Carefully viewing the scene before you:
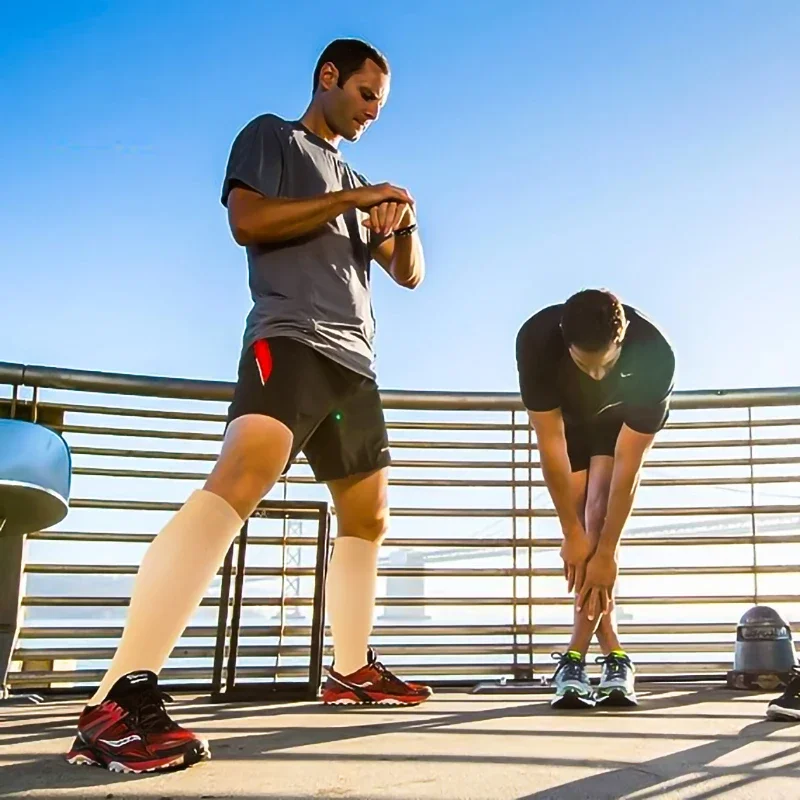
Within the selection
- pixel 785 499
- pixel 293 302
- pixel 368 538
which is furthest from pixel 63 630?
pixel 785 499

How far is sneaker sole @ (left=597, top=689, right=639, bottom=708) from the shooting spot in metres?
2.56

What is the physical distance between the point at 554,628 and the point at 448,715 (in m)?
1.34

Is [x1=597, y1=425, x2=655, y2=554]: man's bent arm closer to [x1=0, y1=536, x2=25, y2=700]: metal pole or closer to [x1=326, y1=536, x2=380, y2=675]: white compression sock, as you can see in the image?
[x1=326, y1=536, x2=380, y2=675]: white compression sock

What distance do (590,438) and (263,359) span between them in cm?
131

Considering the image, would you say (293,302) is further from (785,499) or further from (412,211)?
(785,499)

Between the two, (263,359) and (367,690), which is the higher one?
(263,359)

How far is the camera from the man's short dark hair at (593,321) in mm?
2330

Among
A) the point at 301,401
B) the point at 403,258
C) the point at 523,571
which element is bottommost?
the point at 523,571

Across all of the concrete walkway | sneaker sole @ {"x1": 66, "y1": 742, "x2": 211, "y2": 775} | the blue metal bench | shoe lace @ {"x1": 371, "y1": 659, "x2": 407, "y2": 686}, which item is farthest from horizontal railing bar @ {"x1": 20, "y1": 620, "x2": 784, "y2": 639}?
sneaker sole @ {"x1": 66, "y1": 742, "x2": 211, "y2": 775}

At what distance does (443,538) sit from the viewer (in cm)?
382

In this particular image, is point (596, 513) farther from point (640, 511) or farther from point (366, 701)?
point (640, 511)

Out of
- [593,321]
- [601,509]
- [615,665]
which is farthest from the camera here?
[601,509]

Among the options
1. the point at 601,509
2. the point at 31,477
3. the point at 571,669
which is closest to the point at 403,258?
the point at 601,509

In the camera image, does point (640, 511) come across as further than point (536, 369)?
Yes
